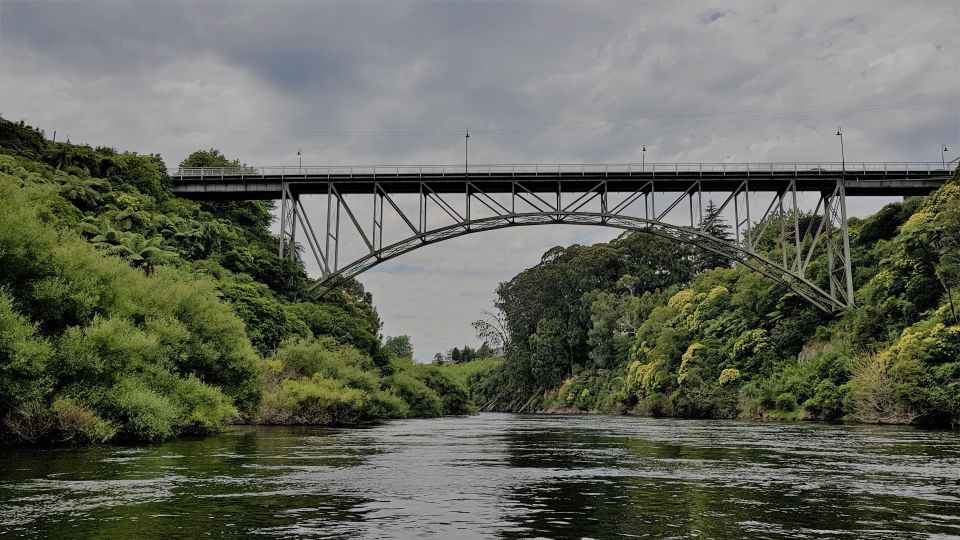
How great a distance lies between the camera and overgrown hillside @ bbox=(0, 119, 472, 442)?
20719 mm

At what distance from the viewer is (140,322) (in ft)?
86.3

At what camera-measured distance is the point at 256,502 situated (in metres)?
11.9

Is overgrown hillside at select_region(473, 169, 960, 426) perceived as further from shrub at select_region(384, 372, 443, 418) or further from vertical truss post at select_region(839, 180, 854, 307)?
shrub at select_region(384, 372, 443, 418)

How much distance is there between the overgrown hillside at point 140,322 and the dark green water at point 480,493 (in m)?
1.76

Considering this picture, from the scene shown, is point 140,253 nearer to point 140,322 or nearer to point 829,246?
point 140,322

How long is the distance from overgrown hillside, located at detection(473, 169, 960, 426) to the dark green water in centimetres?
1588

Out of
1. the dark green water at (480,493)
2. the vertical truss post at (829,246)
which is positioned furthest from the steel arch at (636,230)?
the dark green water at (480,493)

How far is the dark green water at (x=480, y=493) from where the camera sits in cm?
979

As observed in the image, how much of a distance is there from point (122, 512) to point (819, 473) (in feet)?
43.6

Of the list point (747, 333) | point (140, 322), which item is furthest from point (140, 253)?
point (747, 333)

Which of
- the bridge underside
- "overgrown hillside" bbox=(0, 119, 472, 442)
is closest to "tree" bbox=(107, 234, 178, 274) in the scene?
"overgrown hillside" bbox=(0, 119, 472, 442)

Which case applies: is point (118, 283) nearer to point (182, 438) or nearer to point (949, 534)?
point (182, 438)

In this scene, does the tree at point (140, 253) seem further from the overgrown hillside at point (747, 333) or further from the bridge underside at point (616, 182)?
the overgrown hillside at point (747, 333)

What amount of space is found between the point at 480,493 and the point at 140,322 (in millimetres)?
17448
